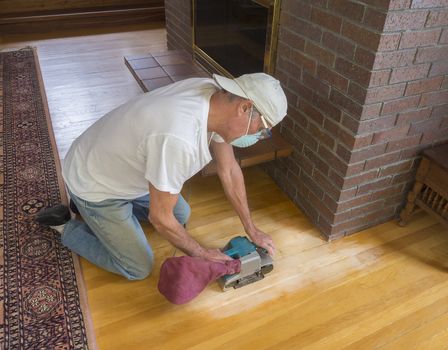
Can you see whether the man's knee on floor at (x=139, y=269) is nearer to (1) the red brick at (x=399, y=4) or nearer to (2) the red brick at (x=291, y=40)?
(2) the red brick at (x=291, y=40)

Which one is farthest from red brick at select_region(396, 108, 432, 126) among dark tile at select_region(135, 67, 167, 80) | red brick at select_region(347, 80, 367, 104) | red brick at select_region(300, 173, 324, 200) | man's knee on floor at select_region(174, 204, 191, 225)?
dark tile at select_region(135, 67, 167, 80)

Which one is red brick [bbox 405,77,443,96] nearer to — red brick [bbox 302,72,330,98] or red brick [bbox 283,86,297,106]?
red brick [bbox 302,72,330,98]

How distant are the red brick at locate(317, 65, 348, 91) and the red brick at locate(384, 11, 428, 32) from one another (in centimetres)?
24

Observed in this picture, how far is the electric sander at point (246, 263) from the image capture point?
145 cm

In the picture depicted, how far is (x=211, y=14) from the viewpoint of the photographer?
2.43 metres

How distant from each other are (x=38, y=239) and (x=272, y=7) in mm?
1447

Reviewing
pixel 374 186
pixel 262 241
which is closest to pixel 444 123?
pixel 374 186

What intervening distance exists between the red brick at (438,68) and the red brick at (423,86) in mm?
23

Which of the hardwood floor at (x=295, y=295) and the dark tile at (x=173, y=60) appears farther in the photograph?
the dark tile at (x=173, y=60)

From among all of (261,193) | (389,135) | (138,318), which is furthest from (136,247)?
(389,135)

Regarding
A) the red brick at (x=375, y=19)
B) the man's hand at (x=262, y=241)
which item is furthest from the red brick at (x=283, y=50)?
the man's hand at (x=262, y=241)

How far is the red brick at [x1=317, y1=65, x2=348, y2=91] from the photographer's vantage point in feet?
4.64

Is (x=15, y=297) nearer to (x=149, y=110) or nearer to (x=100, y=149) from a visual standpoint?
(x=100, y=149)

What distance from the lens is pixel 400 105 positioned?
1.43 meters
